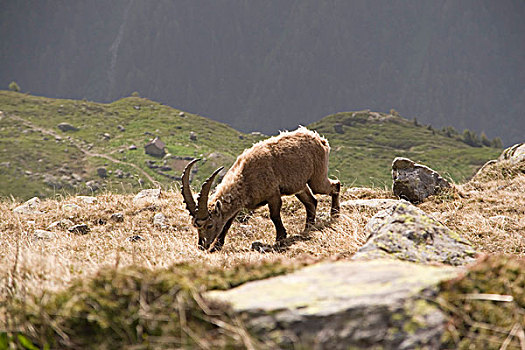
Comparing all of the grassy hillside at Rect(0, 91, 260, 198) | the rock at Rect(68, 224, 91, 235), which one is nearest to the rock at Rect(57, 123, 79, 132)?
the grassy hillside at Rect(0, 91, 260, 198)

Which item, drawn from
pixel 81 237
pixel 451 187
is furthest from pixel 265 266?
pixel 451 187

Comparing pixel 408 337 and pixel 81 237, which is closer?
pixel 408 337

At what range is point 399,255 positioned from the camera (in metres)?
4.75

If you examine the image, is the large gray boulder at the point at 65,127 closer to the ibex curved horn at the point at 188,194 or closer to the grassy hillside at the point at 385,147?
the grassy hillside at the point at 385,147

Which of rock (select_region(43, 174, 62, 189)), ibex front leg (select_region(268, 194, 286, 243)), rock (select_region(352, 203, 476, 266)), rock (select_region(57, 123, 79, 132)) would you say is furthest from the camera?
rock (select_region(57, 123, 79, 132))

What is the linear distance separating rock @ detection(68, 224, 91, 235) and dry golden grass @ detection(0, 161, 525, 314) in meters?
0.18

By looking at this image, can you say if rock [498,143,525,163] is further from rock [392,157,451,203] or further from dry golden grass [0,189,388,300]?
dry golden grass [0,189,388,300]

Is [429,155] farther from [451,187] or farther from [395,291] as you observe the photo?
[395,291]

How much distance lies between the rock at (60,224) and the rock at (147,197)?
1.88 metres

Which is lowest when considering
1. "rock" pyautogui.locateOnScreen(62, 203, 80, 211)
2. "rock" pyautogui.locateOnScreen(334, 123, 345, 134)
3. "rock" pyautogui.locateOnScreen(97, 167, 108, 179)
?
"rock" pyautogui.locateOnScreen(97, 167, 108, 179)

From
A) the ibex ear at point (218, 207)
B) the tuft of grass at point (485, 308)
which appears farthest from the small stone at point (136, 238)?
the tuft of grass at point (485, 308)

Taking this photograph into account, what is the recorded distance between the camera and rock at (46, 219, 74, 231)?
10781 millimetres

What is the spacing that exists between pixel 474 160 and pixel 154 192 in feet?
405

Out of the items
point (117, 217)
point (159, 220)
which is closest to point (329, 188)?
point (159, 220)
